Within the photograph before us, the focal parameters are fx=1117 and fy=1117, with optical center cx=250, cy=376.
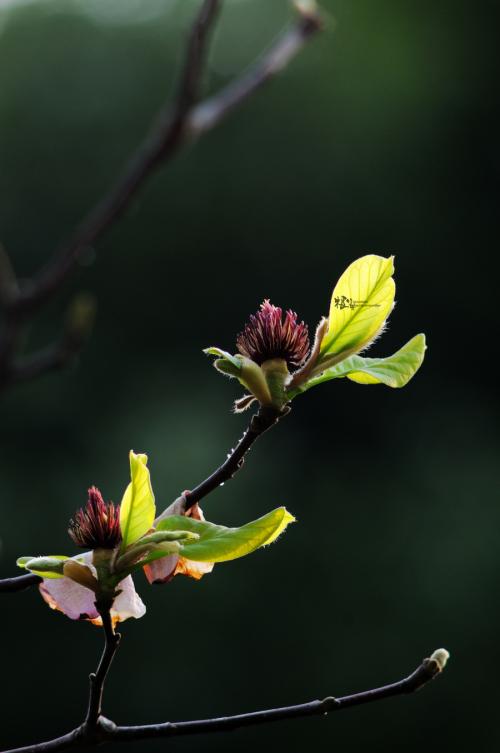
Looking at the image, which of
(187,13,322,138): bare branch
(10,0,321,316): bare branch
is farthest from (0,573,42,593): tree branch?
(187,13,322,138): bare branch

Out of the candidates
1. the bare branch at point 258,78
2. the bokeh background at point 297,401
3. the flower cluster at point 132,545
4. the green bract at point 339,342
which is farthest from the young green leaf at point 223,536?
the bokeh background at point 297,401

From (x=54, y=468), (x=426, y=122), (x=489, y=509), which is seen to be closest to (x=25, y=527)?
(x=54, y=468)

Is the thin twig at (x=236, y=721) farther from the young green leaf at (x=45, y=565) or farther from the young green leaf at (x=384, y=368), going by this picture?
the young green leaf at (x=384, y=368)

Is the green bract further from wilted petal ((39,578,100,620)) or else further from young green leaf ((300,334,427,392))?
wilted petal ((39,578,100,620))

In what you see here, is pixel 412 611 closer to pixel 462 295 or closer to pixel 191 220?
pixel 462 295

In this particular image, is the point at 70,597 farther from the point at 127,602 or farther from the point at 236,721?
the point at 236,721
